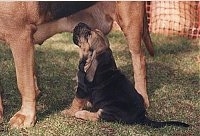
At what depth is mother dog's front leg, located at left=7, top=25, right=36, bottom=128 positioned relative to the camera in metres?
3.90

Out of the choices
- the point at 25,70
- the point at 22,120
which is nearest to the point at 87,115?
the point at 22,120

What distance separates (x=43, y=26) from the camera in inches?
185

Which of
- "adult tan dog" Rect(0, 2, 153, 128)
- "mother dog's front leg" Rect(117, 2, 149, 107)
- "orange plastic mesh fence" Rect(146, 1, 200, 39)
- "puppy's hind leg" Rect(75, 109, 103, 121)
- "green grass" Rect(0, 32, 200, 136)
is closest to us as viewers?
"adult tan dog" Rect(0, 2, 153, 128)

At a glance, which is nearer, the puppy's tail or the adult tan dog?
the adult tan dog

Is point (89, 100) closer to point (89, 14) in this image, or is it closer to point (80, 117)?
point (80, 117)

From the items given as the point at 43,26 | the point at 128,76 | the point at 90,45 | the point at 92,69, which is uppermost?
the point at 43,26

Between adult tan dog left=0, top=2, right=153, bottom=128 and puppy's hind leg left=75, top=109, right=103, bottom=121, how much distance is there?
434 mm

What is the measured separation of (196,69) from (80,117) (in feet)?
7.94

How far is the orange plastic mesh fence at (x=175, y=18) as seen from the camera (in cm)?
848

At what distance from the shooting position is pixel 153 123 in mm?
4051

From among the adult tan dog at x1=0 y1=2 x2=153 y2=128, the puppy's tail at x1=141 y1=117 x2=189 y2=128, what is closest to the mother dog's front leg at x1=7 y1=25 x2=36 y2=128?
the adult tan dog at x1=0 y1=2 x2=153 y2=128

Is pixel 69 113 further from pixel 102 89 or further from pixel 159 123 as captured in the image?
pixel 159 123

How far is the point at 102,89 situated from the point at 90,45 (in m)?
0.45

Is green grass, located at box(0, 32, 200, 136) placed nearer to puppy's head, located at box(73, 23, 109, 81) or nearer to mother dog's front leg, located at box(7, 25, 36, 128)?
mother dog's front leg, located at box(7, 25, 36, 128)
